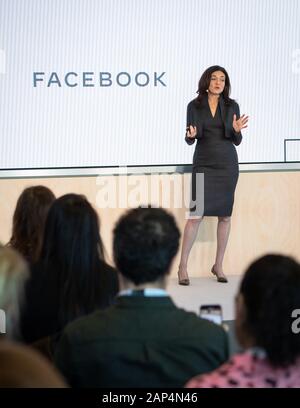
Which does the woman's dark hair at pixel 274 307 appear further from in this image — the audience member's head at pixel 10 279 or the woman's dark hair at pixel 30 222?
the woman's dark hair at pixel 30 222

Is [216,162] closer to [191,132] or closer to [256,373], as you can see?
[191,132]

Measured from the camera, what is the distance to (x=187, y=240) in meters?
4.88

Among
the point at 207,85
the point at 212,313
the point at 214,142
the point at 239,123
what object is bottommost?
the point at 212,313

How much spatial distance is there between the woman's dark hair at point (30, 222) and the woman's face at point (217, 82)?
2.13 meters

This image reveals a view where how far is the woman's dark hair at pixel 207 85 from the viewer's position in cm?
472

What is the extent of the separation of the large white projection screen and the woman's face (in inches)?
10.5

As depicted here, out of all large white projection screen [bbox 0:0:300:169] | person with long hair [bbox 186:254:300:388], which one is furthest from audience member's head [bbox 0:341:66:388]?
large white projection screen [bbox 0:0:300:169]

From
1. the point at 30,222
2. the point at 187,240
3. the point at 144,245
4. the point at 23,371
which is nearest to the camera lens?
the point at 23,371

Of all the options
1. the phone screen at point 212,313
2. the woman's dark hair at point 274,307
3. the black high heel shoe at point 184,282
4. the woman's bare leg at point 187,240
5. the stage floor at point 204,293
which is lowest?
the stage floor at point 204,293

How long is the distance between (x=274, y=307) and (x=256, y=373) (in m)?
0.16

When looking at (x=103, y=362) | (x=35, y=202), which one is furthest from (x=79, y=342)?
(x=35, y=202)

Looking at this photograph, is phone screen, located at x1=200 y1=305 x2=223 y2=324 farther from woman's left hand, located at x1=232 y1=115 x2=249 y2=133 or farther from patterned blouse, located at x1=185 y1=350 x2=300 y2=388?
woman's left hand, located at x1=232 y1=115 x2=249 y2=133

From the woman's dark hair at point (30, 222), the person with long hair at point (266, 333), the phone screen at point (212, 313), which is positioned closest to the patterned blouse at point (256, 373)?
the person with long hair at point (266, 333)

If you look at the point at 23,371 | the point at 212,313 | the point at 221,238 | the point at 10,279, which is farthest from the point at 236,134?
the point at 23,371
